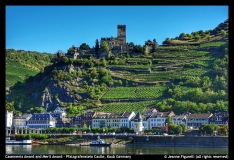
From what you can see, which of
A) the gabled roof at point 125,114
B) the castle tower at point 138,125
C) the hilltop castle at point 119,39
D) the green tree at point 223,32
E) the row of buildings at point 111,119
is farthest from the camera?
the hilltop castle at point 119,39

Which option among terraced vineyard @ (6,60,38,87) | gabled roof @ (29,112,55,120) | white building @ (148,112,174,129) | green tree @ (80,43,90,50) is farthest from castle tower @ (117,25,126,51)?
white building @ (148,112,174,129)

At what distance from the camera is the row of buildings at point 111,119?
43.9m

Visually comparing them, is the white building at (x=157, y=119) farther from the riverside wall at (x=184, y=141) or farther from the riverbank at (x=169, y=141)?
the riverside wall at (x=184, y=141)

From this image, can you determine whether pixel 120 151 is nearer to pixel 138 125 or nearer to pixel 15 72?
pixel 138 125

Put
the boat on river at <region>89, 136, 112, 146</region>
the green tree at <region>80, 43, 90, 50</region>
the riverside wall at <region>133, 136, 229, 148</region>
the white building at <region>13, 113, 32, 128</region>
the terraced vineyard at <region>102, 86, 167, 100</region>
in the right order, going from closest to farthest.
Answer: the riverside wall at <region>133, 136, 229, 148</region> < the boat on river at <region>89, 136, 112, 146</region> < the white building at <region>13, 113, 32, 128</region> < the terraced vineyard at <region>102, 86, 167, 100</region> < the green tree at <region>80, 43, 90, 50</region>

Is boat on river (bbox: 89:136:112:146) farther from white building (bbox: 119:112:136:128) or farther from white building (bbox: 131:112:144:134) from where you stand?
white building (bbox: 119:112:136:128)

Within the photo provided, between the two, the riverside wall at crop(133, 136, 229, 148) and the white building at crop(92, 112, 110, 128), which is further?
the white building at crop(92, 112, 110, 128)

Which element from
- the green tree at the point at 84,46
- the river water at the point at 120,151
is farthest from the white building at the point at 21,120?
the green tree at the point at 84,46

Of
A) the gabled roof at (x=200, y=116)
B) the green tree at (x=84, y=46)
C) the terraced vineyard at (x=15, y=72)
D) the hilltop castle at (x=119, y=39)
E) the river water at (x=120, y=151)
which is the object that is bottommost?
the river water at (x=120, y=151)

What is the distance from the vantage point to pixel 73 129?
42.9 metres

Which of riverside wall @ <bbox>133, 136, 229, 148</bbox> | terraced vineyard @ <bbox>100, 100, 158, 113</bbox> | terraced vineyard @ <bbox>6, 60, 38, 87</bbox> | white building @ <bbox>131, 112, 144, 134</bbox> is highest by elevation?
terraced vineyard @ <bbox>6, 60, 38, 87</bbox>

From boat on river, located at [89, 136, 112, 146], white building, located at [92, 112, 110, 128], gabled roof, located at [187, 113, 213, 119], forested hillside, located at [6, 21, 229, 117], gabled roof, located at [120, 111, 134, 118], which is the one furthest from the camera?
forested hillside, located at [6, 21, 229, 117]

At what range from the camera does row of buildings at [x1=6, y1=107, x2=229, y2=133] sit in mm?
43906
